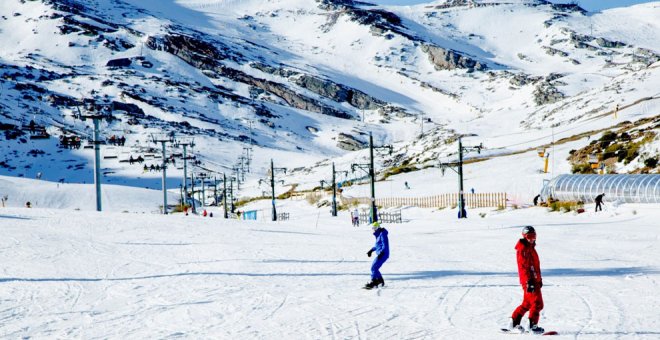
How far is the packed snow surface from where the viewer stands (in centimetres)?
1083

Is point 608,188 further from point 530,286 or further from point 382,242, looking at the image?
point 530,286

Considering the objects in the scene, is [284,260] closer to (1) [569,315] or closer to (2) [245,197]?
(1) [569,315]

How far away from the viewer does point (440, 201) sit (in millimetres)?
65500

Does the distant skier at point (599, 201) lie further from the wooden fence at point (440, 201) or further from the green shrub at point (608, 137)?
the green shrub at point (608, 137)

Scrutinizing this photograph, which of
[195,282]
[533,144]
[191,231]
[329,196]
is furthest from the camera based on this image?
[533,144]

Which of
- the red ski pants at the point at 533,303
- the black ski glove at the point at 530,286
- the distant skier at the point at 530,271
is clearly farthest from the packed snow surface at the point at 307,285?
the black ski glove at the point at 530,286

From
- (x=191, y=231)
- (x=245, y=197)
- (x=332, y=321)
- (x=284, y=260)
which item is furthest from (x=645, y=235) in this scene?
(x=245, y=197)

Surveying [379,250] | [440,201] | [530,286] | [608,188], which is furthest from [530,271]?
[440,201]

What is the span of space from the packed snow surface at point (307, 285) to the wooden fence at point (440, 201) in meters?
28.4

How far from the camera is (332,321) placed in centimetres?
1132

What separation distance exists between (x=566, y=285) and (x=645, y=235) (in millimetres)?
13863

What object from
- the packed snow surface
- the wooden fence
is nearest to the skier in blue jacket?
the packed snow surface

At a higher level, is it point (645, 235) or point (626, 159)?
point (626, 159)

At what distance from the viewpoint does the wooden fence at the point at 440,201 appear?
194 feet
